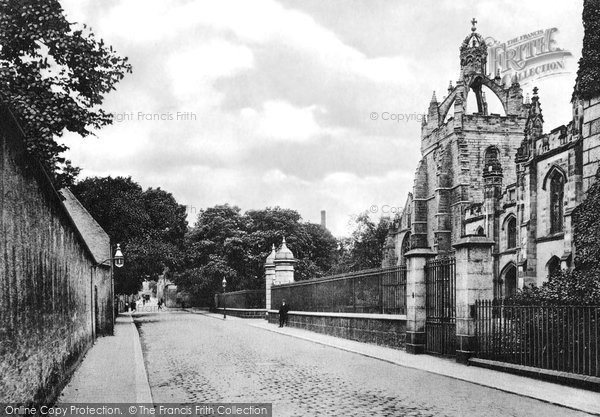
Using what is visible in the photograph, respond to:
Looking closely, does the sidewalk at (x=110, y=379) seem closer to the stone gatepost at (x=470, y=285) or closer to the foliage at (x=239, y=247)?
the stone gatepost at (x=470, y=285)

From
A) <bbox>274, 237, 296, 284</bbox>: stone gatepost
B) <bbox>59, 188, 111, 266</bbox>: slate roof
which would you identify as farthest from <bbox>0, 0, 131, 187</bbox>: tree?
<bbox>274, 237, 296, 284</bbox>: stone gatepost

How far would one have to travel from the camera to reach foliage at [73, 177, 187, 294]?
3338 centimetres

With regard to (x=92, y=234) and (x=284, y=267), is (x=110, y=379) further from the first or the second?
(x=284, y=267)

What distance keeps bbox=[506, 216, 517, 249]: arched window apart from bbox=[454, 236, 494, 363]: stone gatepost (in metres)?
27.4

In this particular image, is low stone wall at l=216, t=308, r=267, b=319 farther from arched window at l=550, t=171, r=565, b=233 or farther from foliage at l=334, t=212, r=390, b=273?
foliage at l=334, t=212, r=390, b=273

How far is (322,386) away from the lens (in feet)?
32.3

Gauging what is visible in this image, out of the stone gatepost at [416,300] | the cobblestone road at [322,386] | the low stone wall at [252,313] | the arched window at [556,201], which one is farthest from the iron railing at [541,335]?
the low stone wall at [252,313]

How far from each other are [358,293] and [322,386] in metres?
9.39

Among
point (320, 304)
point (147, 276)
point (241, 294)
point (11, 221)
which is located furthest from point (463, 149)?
point (11, 221)

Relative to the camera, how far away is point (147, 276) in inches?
1660

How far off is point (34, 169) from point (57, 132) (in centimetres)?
209

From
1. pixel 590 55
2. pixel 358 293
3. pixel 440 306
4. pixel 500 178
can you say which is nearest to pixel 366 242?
pixel 500 178

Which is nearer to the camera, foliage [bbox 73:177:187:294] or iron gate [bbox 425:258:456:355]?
iron gate [bbox 425:258:456:355]

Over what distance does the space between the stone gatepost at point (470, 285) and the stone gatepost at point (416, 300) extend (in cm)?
179
